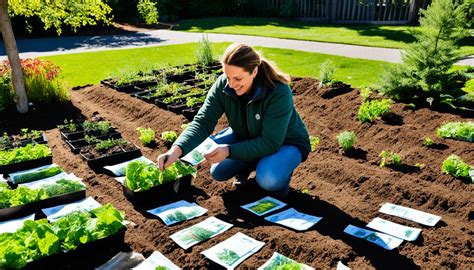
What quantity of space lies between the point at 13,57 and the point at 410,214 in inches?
227

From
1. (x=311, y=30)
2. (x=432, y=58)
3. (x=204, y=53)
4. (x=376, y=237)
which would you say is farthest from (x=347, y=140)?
(x=311, y=30)

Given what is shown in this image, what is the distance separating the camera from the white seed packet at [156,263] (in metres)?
3.11

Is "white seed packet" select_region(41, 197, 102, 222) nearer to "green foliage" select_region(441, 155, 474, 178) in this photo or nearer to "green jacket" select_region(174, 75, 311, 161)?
"green jacket" select_region(174, 75, 311, 161)

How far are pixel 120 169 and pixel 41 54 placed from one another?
8.78 m

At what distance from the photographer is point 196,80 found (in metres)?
8.01

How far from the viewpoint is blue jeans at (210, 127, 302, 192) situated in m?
3.80

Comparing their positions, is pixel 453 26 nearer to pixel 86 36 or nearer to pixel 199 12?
pixel 86 36

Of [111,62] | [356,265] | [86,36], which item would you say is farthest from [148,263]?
[86,36]

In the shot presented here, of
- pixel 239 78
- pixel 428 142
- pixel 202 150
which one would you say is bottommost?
pixel 428 142

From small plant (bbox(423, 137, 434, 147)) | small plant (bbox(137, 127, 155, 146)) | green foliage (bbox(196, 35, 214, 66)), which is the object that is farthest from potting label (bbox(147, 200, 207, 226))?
green foliage (bbox(196, 35, 214, 66))

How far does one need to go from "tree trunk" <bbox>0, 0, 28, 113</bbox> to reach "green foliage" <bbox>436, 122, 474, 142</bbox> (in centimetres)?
592

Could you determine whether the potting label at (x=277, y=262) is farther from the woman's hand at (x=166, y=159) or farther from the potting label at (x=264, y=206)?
the woman's hand at (x=166, y=159)

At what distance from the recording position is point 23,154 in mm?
4719

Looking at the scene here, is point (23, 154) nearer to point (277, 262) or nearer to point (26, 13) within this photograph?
point (26, 13)
